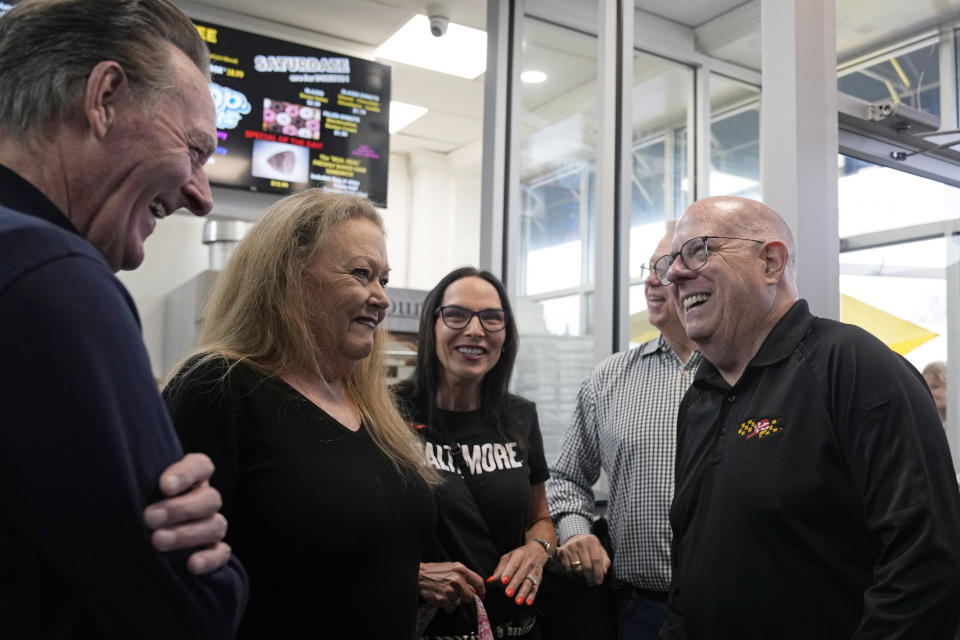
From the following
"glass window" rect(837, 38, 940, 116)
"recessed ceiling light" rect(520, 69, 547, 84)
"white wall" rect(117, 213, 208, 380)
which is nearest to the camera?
"glass window" rect(837, 38, 940, 116)

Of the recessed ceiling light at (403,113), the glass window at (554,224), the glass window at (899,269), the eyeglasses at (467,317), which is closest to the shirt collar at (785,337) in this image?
the glass window at (899,269)

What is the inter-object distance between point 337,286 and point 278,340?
143mm

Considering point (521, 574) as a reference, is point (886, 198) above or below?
above

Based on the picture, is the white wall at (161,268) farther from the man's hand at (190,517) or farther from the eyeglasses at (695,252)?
the man's hand at (190,517)

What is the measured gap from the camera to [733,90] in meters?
2.91

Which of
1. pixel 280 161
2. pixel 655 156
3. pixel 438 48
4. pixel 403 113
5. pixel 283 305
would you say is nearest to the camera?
pixel 283 305

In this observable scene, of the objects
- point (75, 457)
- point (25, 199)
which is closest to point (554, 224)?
point (25, 199)

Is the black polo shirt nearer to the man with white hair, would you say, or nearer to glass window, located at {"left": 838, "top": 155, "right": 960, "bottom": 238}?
glass window, located at {"left": 838, "top": 155, "right": 960, "bottom": 238}

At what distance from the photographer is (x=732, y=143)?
3092 mm

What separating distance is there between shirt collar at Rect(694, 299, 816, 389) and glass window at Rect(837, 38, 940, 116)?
1027 millimetres

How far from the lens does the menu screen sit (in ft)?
12.8

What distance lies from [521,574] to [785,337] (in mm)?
814

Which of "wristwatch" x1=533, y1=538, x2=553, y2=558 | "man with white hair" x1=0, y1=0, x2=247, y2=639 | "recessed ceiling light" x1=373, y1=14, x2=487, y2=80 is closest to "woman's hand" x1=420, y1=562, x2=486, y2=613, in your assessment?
"wristwatch" x1=533, y1=538, x2=553, y2=558

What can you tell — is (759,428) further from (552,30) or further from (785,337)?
(552,30)
